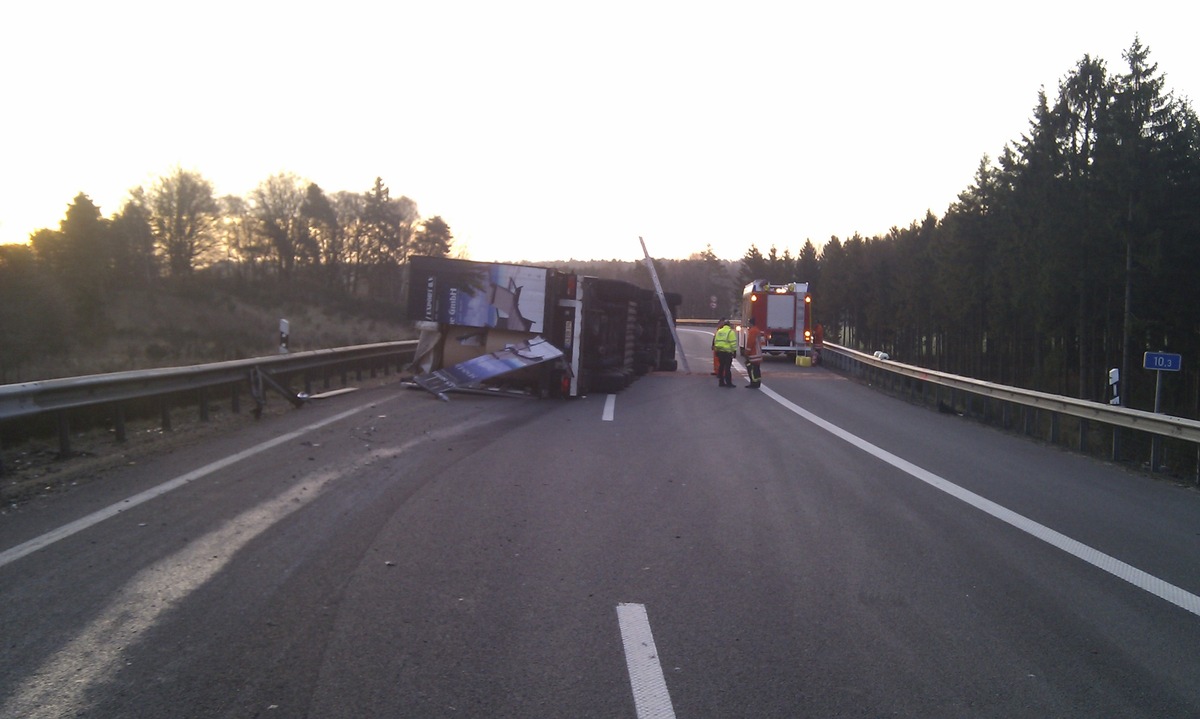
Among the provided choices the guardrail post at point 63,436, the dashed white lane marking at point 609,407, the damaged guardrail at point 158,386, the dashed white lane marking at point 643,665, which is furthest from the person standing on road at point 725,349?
the dashed white lane marking at point 643,665

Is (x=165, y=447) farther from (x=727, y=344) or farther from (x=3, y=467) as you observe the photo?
(x=727, y=344)

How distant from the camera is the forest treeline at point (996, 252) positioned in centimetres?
3152

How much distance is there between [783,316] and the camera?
36.1 metres

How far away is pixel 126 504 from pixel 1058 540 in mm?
7987

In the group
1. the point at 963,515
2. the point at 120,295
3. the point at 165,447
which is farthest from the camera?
the point at 120,295

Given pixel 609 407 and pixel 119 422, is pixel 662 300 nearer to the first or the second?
pixel 609 407

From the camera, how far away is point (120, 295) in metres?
33.7

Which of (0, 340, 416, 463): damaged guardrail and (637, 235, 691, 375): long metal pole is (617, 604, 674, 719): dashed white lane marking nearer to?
(0, 340, 416, 463): damaged guardrail

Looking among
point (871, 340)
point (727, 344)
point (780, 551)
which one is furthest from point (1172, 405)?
point (871, 340)

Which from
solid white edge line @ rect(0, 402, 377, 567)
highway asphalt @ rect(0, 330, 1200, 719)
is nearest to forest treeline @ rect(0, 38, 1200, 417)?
solid white edge line @ rect(0, 402, 377, 567)

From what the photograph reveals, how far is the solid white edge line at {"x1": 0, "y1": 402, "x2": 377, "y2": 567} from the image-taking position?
6.63 m

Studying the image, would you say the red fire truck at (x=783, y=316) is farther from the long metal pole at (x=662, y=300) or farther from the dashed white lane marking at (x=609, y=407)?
the dashed white lane marking at (x=609, y=407)

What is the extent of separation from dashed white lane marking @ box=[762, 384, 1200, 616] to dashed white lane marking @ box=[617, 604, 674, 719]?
357cm

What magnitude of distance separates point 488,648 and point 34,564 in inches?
137
